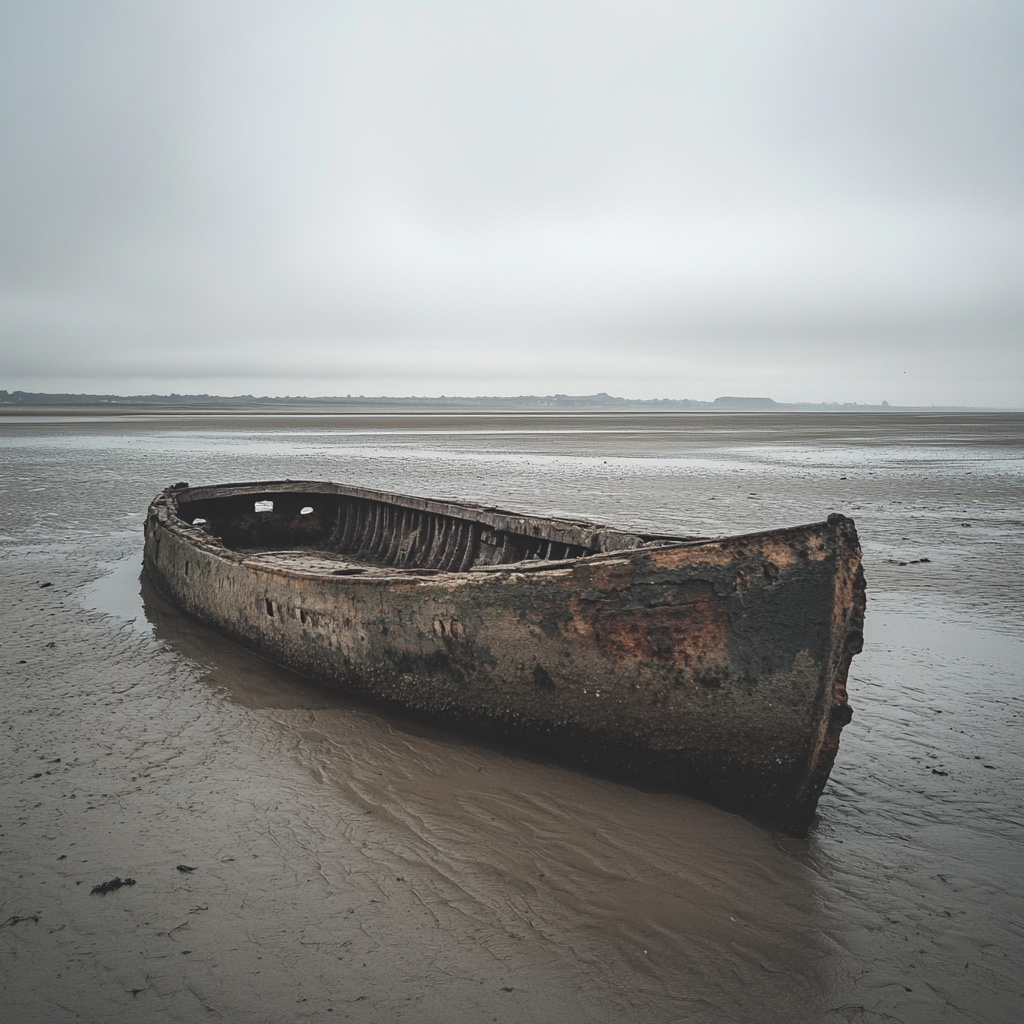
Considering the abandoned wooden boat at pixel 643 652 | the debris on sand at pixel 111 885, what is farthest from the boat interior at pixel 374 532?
the debris on sand at pixel 111 885

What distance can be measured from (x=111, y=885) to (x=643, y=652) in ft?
7.79

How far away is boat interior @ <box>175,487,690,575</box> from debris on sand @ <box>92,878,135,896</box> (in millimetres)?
2493

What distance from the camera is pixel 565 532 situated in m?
5.63

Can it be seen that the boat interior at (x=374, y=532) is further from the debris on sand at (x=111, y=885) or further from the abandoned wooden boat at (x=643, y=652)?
the debris on sand at (x=111, y=885)

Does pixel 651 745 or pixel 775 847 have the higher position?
pixel 651 745

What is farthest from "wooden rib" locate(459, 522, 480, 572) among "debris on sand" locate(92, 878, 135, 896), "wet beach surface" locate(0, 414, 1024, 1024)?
"debris on sand" locate(92, 878, 135, 896)

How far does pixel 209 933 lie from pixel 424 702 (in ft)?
5.65

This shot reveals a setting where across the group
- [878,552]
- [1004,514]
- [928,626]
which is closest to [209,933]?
[928,626]

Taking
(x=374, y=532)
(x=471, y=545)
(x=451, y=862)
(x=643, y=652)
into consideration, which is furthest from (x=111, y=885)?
(x=374, y=532)

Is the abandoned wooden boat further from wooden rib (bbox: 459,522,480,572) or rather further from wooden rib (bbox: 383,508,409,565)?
wooden rib (bbox: 383,508,409,565)

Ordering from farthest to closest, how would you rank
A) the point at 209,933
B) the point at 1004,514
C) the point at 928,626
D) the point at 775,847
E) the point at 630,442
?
the point at 630,442
the point at 1004,514
the point at 928,626
the point at 775,847
the point at 209,933

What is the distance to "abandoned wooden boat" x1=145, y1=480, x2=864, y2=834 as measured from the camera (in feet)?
10.3

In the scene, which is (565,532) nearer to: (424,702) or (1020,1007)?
(424,702)

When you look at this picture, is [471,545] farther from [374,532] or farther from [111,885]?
[111,885]
